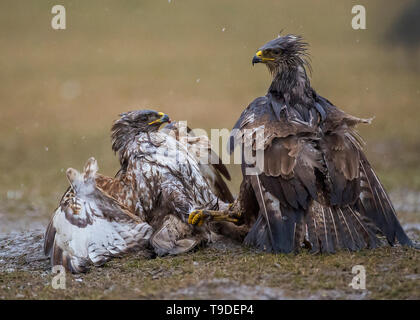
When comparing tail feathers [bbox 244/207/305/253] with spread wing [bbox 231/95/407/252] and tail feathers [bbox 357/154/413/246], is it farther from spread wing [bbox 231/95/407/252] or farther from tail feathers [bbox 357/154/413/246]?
tail feathers [bbox 357/154/413/246]

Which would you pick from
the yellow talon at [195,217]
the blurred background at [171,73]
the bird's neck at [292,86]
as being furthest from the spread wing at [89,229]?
the blurred background at [171,73]

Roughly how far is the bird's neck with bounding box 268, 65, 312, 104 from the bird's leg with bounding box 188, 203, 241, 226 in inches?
48.7

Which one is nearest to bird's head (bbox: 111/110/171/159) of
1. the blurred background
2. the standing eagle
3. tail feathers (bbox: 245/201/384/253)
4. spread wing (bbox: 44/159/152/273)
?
the standing eagle

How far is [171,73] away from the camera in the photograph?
67.1 feet

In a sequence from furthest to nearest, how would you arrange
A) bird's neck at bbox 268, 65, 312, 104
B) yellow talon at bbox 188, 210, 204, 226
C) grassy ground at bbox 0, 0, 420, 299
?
bird's neck at bbox 268, 65, 312, 104
yellow talon at bbox 188, 210, 204, 226
grassy ground at bbox 0, 0, 420, 299

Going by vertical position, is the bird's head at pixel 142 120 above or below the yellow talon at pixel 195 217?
above

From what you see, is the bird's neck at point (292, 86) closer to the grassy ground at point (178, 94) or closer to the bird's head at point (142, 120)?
the bird's head at point (142, 120)

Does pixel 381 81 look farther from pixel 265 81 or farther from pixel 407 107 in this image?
pixel 265 81

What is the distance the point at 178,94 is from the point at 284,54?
12.5 m

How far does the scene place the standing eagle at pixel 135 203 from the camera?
595 centimetres

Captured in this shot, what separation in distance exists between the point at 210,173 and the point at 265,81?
13.1 m

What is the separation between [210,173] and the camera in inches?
291

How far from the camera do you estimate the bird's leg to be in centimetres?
609

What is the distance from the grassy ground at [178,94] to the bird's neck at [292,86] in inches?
64.1
